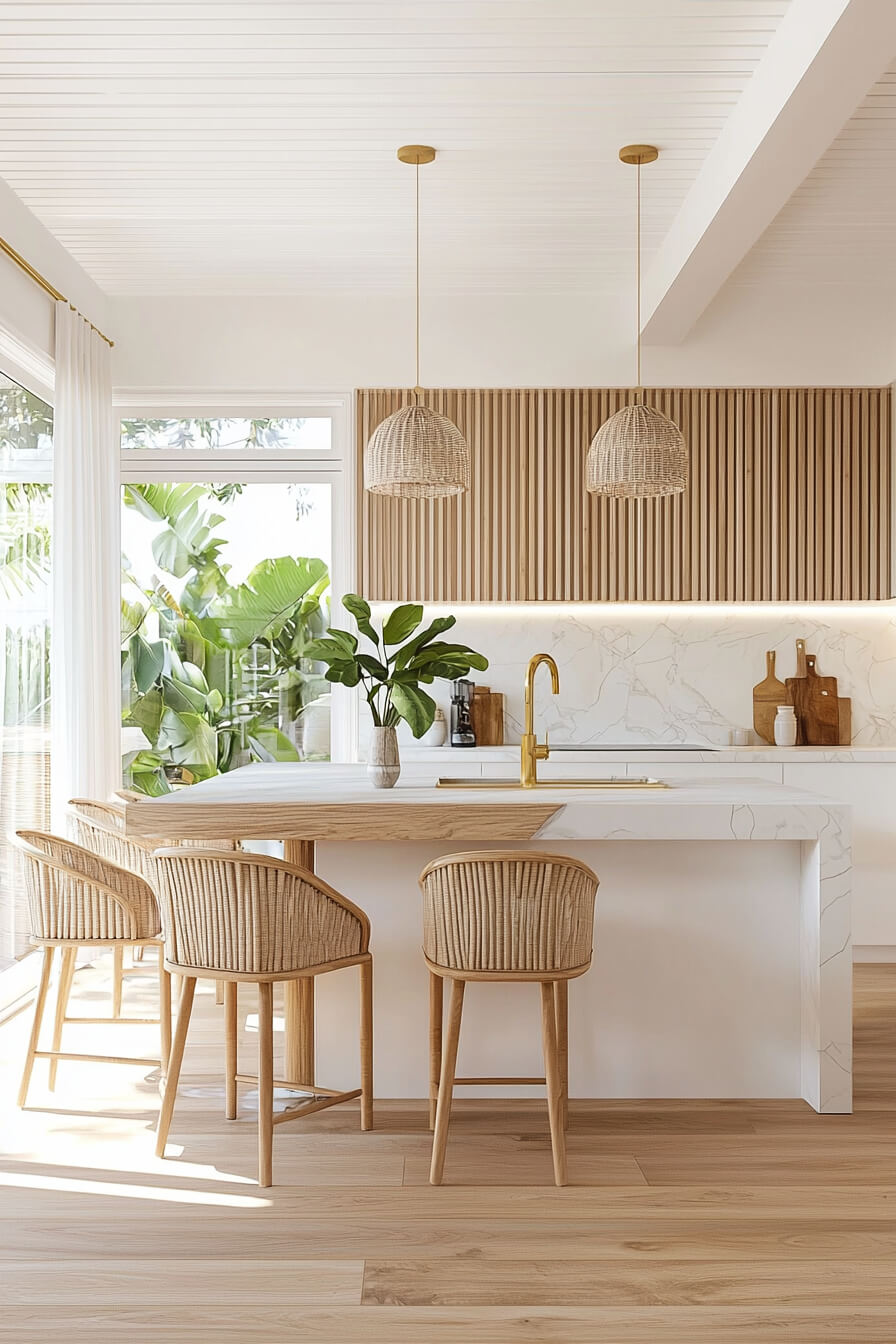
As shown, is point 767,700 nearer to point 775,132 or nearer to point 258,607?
point 258,607

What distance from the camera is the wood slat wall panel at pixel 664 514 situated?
5668mm

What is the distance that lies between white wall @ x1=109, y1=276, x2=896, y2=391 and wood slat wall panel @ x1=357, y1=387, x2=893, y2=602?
11cm

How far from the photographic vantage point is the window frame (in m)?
5.70

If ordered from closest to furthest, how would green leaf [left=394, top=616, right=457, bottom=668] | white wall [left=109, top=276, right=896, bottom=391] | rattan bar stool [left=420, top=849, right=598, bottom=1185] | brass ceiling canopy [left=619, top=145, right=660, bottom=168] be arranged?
1. rattan bar stool [left=420, top=849, right=598, bottom=1185]
2. green leaf [left=394, top=616, right=457, bottom=668]
3. brass ceiling canopy [left=619, top=145, right=660, bottom=168]
4. white wall [left=109, top=276, right=896, bottom=391]

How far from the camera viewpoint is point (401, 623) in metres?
3.59

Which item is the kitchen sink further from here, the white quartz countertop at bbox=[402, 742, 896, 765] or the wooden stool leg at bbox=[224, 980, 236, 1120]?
the white quartz countertop at bbox=[402, 742, 896, 765]

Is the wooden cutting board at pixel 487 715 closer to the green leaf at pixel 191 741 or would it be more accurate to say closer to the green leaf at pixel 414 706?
the green leaf at pixel 191 741

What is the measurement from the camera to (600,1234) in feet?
8.55

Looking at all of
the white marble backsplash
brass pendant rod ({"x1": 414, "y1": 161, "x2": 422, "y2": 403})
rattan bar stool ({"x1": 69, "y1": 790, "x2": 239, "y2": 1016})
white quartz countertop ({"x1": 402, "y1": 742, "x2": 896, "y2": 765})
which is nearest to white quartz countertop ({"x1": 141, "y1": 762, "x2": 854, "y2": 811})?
rattan bar stool ({"x1": 69, "y1": 790, "x2": 239, "y2": 1016})

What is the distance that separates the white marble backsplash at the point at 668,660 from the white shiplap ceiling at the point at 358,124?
5.48ft

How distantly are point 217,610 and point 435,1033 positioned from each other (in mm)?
3132

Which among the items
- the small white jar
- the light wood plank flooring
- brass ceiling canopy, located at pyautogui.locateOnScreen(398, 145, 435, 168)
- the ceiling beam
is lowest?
the light wood plank flooring

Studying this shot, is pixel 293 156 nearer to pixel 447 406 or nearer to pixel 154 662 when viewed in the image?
pixel 447 406

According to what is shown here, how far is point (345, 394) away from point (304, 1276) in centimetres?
413
